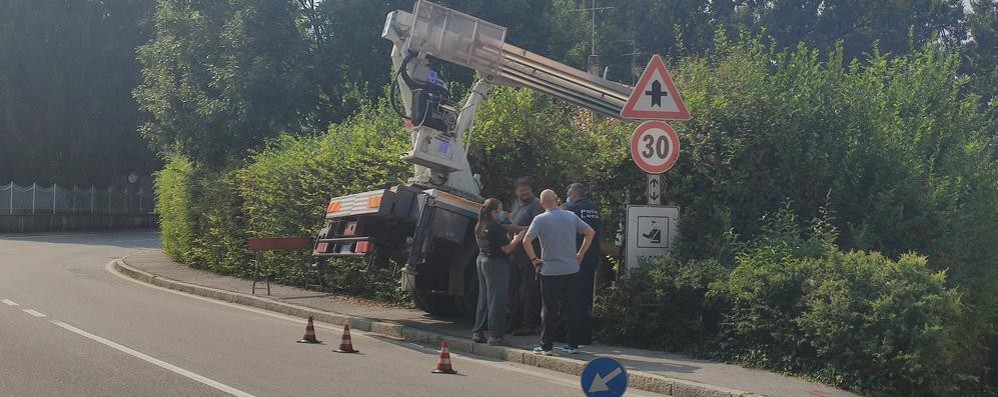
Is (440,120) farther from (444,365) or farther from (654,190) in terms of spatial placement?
(444,365)

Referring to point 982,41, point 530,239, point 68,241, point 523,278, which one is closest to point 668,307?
point 530,239

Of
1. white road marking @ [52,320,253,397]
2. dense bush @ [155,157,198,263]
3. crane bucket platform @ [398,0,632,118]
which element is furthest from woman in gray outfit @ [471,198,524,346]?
dense bush @ [155,157,198,263]

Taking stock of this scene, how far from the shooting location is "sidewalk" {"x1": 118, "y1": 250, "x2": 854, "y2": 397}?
31.8 ft

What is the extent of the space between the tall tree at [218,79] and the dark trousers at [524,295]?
16015 mm

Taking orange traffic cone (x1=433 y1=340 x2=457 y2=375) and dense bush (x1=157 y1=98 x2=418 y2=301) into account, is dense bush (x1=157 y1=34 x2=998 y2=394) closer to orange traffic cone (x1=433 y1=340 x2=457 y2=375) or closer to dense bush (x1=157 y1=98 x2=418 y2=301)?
dense bush (x1=157 y1=98 x2=418 y2=301)

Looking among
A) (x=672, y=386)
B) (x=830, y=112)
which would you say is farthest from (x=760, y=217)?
(x=672, y=386)

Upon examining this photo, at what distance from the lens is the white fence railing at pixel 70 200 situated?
47625 millimetres

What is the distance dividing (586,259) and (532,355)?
127cm

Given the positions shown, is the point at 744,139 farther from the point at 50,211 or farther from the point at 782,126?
the point at 50,211

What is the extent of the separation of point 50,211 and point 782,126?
1691 inches

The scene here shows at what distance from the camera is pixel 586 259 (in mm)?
12180

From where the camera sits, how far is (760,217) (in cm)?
1343

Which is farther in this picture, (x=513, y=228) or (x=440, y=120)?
(x=440, y=120)

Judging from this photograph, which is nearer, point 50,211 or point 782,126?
point 782,126
